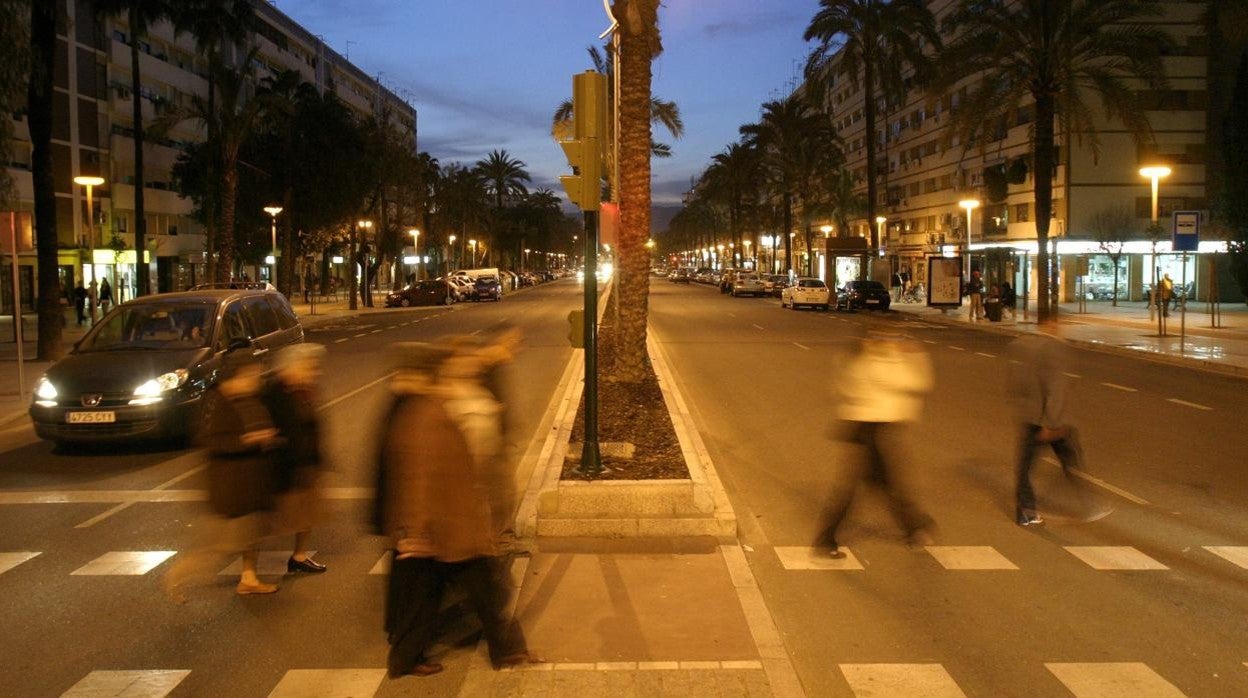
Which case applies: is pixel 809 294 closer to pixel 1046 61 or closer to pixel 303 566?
pixel 1046 61

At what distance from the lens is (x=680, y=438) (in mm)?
10961

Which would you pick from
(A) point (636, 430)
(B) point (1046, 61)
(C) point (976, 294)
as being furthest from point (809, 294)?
(A) point (636, 430)

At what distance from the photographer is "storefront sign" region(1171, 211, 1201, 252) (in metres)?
24.8

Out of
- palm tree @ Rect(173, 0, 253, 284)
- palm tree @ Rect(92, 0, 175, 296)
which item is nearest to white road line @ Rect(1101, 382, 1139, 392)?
palm tree @ Rect(92, 0, 175, 296)

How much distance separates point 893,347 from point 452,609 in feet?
11.7

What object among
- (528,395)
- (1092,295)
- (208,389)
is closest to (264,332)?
(208,389)

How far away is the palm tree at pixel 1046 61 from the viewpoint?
2953 centimetres

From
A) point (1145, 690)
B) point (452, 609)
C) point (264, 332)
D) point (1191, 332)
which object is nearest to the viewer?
point (1145, 690)

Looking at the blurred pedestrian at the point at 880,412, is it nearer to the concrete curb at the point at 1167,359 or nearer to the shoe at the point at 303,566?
the shoe at the point at 303,566

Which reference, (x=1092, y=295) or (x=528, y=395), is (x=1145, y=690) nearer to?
(x=528, y=395)

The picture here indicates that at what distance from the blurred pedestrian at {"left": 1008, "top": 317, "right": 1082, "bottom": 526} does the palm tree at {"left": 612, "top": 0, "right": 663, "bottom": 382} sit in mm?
6598

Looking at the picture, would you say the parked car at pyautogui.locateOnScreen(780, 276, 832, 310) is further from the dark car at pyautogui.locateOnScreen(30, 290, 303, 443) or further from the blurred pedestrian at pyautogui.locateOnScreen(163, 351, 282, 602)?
the blurred pedestrian at pyautogui.locateOnScreen(163, 351, 282, 602)

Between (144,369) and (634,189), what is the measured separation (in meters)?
6.77

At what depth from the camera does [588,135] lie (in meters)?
8.61
